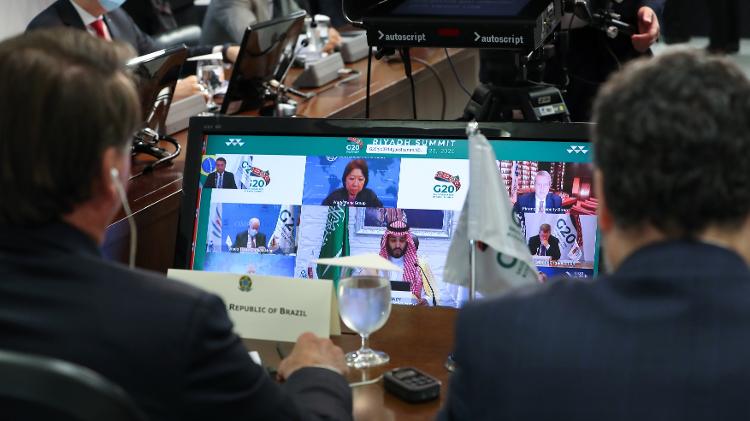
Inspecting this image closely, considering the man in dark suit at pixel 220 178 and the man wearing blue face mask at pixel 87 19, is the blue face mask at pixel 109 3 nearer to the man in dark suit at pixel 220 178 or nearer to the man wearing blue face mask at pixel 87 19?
the man wearing blue face mask at pixel 87 19

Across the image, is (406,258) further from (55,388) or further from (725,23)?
(725,23)

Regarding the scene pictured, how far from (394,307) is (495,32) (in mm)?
525

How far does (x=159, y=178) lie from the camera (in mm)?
2156

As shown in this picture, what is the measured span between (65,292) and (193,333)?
125 millimetres


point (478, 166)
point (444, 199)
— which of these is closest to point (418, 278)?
point (444, 199)

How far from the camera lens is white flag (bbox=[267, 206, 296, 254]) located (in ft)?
5.10

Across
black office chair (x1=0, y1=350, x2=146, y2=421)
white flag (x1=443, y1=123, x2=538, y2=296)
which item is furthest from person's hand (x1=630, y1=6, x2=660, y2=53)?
black office chair (x1=0, y1=350, x2=146, y2=421)

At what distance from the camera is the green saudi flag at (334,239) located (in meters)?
1.53

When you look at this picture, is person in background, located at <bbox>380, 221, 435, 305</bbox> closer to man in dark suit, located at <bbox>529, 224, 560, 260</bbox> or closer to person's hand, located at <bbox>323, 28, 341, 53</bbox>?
man in dark suit, located at <bbox>529, 224, 560, 260</bbox>

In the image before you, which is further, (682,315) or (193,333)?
(193,333)

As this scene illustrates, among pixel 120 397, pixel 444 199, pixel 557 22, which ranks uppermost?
pixel 557 22

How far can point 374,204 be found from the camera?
152cm

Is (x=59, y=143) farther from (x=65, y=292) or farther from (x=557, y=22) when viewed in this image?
(x=557, y=22)

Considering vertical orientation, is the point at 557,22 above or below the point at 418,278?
above
